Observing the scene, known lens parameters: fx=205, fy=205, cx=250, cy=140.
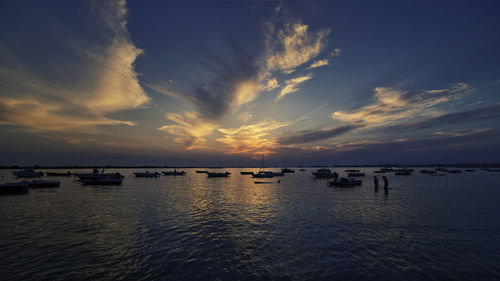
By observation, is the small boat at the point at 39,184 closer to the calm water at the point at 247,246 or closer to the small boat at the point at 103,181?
the small boat at the point at 103,181

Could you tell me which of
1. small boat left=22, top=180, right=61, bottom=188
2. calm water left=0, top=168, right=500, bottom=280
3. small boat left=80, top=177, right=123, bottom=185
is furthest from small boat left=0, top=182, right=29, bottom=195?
calm water left=0, top=168, right=500, bottom=280

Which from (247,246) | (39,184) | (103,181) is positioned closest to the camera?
(247,246)

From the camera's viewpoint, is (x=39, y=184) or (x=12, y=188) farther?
(x=39, y=184)

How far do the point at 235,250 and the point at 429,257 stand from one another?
11.4 meters

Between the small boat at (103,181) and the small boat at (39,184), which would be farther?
the small boat at (103,181)

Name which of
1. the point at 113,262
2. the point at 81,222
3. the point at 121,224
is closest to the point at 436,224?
the point at 113,262

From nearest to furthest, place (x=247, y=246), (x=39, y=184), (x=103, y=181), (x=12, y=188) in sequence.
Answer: (x=247, y=246) < (x=12, y=188) < (x=39, y=184) < (x=103, y=181)

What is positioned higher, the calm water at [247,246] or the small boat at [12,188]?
the small boat at [12,188]

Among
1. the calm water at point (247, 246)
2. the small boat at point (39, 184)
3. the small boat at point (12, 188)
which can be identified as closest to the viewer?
the calm water at point (247, 246)

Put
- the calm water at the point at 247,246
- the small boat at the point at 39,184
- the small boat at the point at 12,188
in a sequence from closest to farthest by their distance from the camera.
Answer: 1. the calm water at the point at 247,246
2. the small boat at the point at 12,188
3. the small boat at the point at 39,184

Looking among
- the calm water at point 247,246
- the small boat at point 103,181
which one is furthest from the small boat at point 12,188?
the calm water at point 247,246

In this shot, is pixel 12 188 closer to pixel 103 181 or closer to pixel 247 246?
pixel 103 181

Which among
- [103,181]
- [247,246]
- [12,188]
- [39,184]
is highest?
[12,188]

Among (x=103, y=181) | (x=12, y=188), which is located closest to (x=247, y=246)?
(x=12, y=188)
